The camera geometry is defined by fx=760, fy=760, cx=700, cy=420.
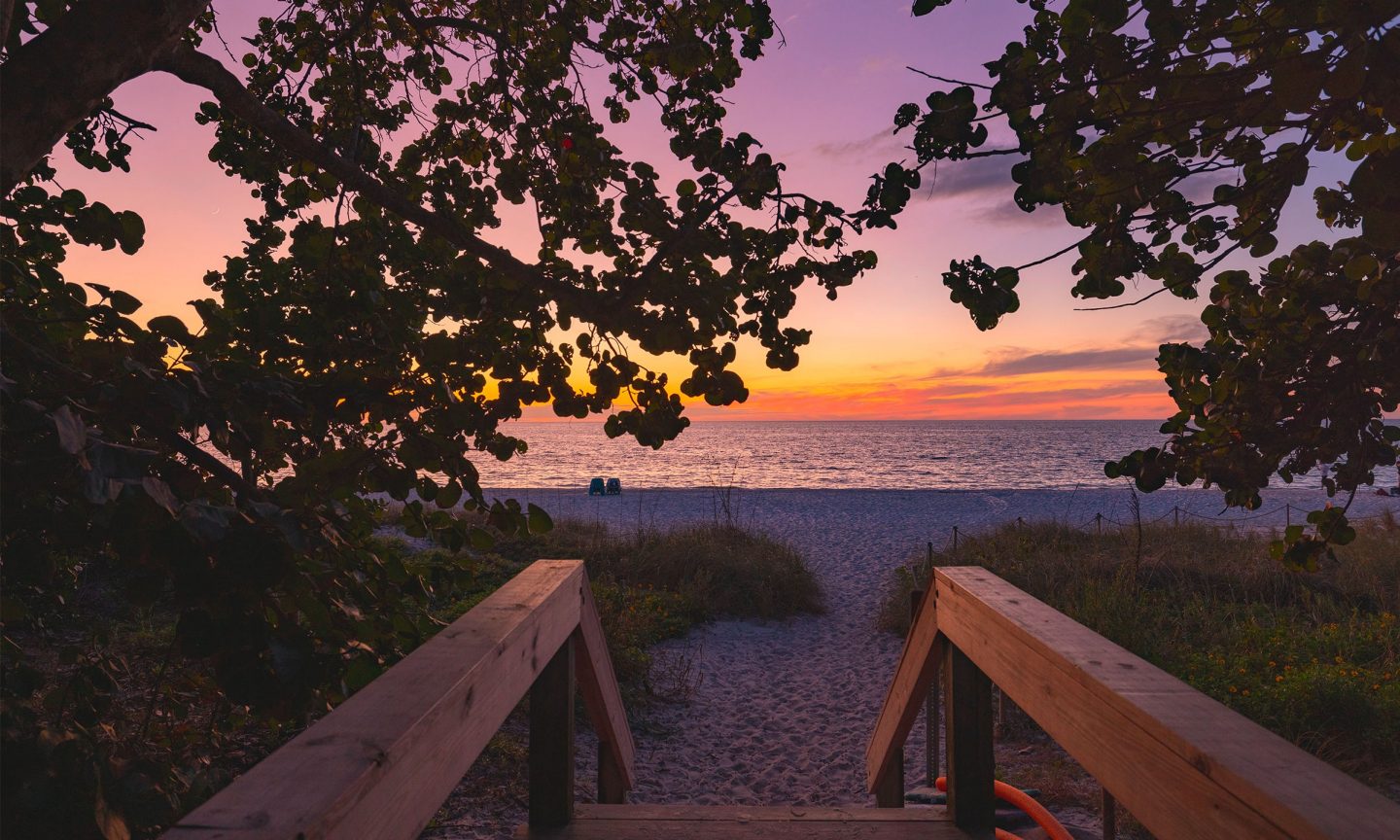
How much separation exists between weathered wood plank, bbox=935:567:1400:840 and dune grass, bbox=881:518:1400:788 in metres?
4.82

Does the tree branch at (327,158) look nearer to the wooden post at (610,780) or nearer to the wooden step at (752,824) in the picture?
the wooden step at (752,824)

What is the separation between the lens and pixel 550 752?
2637 mm

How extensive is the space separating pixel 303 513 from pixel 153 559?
1.16 ft

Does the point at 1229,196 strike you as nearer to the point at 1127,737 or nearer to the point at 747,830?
the point at 1127,737

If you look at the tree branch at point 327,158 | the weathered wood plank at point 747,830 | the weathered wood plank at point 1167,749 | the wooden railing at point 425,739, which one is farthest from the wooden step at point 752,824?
the tree branch at point 327,158

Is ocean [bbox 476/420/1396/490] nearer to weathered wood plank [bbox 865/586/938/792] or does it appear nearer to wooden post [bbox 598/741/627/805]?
wooden post [bbox 598/741/627/805]

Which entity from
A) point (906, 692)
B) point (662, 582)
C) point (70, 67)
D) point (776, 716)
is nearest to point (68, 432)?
point (70, 67)

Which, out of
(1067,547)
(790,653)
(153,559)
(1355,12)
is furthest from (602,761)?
(1067,547)

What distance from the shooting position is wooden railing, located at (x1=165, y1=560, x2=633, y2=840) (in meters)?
0.90

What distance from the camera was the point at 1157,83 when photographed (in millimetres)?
1603

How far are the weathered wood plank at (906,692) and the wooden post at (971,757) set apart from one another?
0.33 metres

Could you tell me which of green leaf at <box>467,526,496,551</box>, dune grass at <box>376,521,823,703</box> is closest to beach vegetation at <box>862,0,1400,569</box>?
green leaf at <box>467,526,496,551</box>

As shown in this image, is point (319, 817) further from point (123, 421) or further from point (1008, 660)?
point (1008, 660)

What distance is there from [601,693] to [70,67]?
2.64 metres
